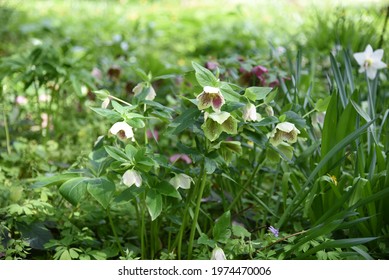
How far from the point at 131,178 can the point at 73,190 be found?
142 mm

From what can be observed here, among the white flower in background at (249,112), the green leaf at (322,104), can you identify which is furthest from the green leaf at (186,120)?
the green leaf at (322,104)

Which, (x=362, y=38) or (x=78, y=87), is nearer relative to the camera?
(x=78, y=87)

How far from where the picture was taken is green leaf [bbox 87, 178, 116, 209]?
4.30 ft

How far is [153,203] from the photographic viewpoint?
4.36 feet

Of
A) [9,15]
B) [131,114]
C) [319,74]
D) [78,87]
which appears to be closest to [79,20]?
[9,15]

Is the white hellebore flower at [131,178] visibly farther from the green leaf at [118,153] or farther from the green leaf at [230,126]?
the green leaf at [230,126]

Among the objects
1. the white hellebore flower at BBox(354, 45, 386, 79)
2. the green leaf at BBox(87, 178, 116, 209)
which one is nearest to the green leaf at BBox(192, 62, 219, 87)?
the green leaf at BBox(87, 178, 116, 209)

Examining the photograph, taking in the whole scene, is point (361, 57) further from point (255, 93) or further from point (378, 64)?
point (255, 93)

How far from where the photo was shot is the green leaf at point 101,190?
4.30 ft

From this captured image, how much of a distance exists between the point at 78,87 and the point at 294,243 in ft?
3.19

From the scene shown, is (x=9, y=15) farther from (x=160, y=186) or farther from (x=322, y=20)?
(x=160, y=186)

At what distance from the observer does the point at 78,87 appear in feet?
6.75

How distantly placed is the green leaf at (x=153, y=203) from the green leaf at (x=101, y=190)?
0.08 metres

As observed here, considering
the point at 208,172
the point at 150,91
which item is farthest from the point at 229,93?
the point at 150,91
